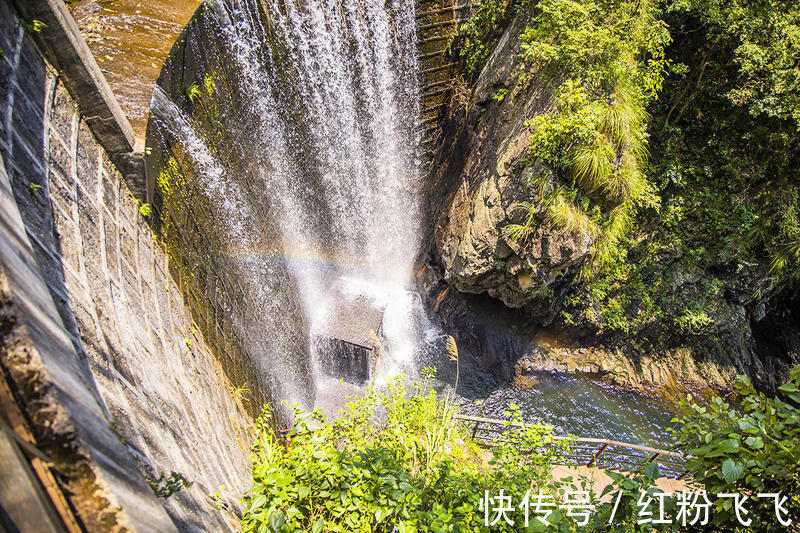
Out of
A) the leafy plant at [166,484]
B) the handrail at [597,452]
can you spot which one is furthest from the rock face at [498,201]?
the leafy plant at [166,484]

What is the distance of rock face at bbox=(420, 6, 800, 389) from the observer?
787 centimetres

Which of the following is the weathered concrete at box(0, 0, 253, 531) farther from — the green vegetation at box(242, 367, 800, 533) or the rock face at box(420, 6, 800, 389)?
the rock face at box(420, 6, 800, 389)

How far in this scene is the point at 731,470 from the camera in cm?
236

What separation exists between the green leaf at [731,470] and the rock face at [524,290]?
17.2ft

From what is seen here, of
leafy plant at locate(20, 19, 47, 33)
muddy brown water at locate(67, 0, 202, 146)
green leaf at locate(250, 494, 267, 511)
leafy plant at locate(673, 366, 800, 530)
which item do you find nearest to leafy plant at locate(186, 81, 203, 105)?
muddy brown water at locate(67, 0, 202, 146)

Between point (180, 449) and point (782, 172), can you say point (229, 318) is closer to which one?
point (180, 449)

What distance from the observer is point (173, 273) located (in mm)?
3949

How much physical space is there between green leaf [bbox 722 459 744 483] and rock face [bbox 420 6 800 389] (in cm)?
526

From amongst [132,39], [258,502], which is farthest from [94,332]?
[132,39]

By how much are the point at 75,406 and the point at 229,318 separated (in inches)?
158

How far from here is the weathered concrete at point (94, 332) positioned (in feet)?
3.95

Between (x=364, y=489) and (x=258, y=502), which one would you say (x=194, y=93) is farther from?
(x=364, y=489)

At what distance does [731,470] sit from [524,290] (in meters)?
5.75

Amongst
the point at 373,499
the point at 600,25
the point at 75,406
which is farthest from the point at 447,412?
the point at 600,25
